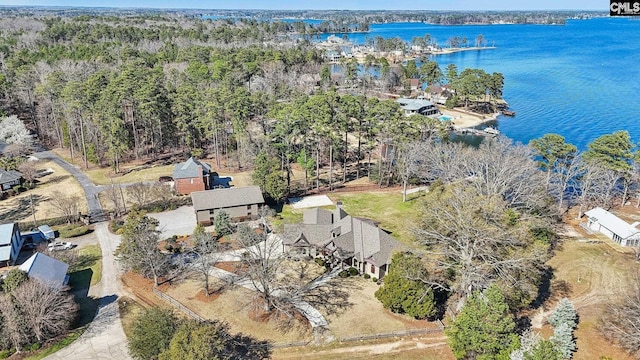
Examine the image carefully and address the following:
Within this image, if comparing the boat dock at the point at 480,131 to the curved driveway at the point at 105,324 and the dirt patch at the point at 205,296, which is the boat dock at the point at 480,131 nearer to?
the dirt patch at the point at 205,296

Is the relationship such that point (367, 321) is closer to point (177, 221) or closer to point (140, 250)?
point (140, 250)

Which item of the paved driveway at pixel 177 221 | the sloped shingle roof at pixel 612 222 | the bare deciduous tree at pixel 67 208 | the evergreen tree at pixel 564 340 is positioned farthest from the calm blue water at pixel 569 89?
the bare deciduous tree at pixel 67 208

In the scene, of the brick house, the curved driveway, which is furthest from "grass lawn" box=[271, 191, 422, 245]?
the curved driveway

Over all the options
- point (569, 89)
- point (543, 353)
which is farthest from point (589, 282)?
point (569, 89)

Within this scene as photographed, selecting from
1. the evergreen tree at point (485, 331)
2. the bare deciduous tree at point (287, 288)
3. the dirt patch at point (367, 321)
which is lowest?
the dirt patch at point (367, 321)

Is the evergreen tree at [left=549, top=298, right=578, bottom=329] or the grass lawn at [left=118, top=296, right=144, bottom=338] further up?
the evergreen tree at [left=549, top=298, right=578, bottom=329]

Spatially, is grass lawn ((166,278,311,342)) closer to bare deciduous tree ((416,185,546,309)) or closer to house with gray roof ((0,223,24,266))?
bare deciduous tree ((416,185,546,309))

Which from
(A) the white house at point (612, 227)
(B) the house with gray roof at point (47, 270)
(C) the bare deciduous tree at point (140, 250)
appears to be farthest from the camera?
(A) the white house at point (612, 227)
